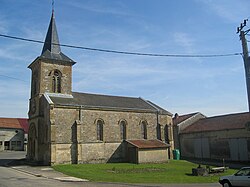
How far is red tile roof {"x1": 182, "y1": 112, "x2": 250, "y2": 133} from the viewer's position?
3638cm

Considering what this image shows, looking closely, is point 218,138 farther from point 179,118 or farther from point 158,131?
point 179,118

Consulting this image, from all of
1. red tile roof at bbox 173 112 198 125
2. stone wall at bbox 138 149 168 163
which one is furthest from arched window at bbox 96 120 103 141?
red tile roof at bbox 173 112 198 125

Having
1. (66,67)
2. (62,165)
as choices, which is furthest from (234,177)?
(66,67)

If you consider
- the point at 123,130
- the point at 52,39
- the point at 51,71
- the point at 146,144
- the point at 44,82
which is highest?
the point at 52,39

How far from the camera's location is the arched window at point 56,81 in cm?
3484

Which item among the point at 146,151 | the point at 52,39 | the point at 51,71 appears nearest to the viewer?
the point at 146,151

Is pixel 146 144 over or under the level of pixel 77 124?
under

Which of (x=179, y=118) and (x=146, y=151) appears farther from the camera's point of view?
(x=179, y=118)

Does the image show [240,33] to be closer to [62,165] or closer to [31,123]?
[62,165]

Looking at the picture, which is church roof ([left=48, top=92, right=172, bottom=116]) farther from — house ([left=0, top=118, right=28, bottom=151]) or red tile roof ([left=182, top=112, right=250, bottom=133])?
house ([left=0, top=118, right=28, bottom=151])

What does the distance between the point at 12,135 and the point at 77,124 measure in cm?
3735

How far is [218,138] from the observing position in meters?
37.8

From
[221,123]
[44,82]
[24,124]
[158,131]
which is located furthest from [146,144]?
[24,124]

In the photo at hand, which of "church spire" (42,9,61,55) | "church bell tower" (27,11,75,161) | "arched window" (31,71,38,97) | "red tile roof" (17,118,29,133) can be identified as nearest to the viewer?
"church bell tower" (27,11,75,161)
